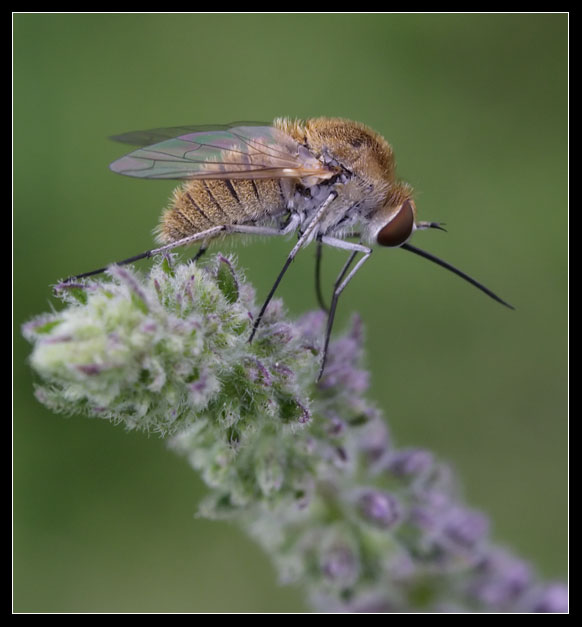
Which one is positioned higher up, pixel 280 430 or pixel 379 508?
pixel 280 430

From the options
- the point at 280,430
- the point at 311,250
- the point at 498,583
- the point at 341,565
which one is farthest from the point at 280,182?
the point at 311,250

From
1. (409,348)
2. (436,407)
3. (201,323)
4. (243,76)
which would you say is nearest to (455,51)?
(243,76)

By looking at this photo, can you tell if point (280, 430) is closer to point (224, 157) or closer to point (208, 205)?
point (208, 205)

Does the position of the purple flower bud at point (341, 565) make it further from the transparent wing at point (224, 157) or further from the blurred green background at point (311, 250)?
the blurred green background at point (311, 250)

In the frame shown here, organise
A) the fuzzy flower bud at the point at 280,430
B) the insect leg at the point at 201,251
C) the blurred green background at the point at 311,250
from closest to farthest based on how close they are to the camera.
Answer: the fuzzy flower bud at the point at 280,430 < the insect leg at the point at 201,251 < the blurred green background at the point at 311,250

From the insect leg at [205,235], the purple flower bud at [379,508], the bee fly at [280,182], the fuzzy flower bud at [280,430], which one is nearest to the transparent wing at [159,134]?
the bee fly at [280,182]
